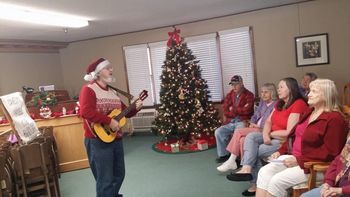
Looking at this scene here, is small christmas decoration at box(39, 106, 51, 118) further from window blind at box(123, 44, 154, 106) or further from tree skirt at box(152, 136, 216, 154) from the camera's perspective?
window blind at box(123, 44, 154, 106)

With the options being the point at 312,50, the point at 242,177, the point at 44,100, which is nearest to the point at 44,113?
the point at 44,100

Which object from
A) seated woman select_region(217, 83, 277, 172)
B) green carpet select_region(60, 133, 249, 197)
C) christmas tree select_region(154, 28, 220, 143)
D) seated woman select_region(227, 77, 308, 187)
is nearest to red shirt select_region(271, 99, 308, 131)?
seated woman select_region(227, 77, 308, 187)

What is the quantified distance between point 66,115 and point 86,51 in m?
3.01

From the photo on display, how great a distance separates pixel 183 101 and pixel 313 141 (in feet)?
11.0

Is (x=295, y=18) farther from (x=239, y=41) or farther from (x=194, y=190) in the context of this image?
(x=194, y=190)

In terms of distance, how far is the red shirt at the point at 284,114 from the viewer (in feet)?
9.60

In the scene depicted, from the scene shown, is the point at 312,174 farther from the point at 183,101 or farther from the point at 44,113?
the point at 44,113

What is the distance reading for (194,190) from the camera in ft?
11.7

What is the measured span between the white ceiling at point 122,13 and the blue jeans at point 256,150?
224 cm

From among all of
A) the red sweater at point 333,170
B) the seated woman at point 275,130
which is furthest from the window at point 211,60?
the red sweater at point 333,170

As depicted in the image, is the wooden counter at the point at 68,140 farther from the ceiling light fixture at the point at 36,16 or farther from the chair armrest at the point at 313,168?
the chair armrest at the point at 313,168

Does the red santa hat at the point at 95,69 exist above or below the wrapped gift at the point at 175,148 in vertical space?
Answer: above

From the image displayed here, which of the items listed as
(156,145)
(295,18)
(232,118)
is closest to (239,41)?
(295,18)

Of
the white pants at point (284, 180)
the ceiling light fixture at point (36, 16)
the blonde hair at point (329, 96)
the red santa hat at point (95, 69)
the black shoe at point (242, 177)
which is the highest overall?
the ceiling light fixture at point (36, 16)
